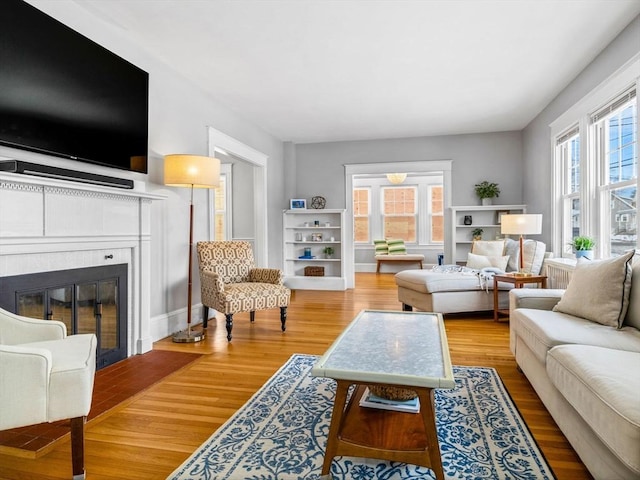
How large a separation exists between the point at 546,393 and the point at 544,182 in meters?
4.23

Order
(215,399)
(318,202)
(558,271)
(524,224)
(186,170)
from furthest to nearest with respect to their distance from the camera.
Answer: (318,202) → (524,224) → (558,271) → (186,170) → (215,399)

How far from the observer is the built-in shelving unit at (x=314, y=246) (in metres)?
7.16

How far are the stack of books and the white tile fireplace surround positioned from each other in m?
2.12

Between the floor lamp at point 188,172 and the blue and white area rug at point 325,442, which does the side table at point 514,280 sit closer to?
the blue and white area rug at point 325,442

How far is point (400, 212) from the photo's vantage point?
1021 centimetres

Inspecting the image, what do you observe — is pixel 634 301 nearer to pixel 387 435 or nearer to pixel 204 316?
pixel 387 435

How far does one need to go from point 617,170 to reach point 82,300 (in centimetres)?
458

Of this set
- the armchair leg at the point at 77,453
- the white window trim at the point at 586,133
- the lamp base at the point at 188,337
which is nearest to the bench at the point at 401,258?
the white window trim at the point at 586,133

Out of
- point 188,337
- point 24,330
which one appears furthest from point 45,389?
point 188,337

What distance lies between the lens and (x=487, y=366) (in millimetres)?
3035

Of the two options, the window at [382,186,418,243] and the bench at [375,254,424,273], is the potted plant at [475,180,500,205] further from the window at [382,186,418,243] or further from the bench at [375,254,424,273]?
the window at [382,186,418,243]

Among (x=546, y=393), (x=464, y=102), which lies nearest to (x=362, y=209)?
(x=464, y=102)

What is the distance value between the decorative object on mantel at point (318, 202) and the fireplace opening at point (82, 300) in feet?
14.5

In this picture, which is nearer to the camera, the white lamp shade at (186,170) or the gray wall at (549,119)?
the gray wall at (549,119)
